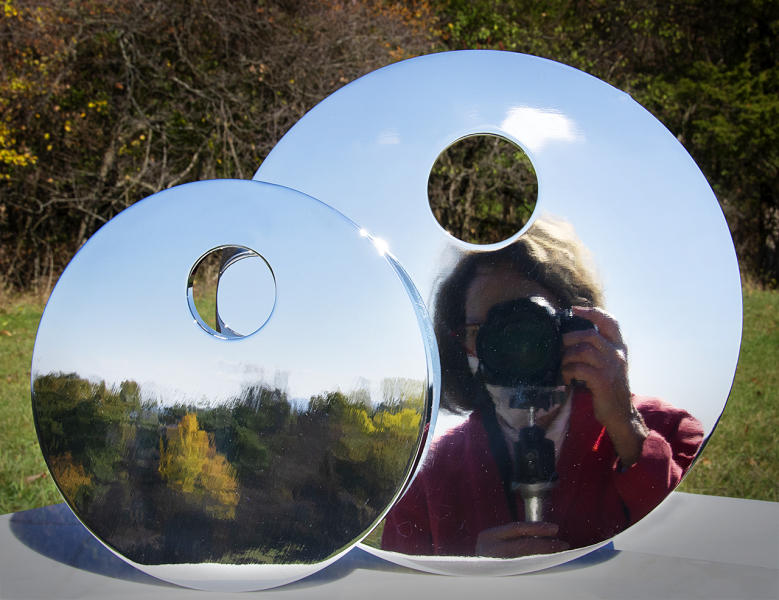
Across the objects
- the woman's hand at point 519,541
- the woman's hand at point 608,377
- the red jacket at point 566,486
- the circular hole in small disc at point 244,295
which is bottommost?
the woman's hand at point 519,541

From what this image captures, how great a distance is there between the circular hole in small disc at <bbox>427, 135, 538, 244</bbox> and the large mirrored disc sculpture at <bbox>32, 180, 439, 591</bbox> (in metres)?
6.44

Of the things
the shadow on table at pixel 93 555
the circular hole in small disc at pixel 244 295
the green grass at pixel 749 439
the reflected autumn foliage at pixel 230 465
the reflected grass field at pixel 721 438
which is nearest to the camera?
the reflected autumn foliage at pixel 230 465

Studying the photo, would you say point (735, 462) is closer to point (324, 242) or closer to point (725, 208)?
point (324, 242)

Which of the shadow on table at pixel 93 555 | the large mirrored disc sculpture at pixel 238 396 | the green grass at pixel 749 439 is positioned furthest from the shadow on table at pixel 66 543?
the green grass at pixel 749 439

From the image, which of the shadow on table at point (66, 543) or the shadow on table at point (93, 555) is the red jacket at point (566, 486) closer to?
the shadow on table at point (93, 555)

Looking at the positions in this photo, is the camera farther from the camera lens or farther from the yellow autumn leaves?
the yellow autumn leaves

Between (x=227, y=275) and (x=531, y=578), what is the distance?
1070 millimetres

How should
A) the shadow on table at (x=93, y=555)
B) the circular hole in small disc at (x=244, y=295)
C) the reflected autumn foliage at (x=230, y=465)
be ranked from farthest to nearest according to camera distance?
1. the circular hole in small disc at (x=244, y=295)
2. the shadow on table at (x=93, y=555)
3. the reflected autumn foliage at (x=230, y=465)

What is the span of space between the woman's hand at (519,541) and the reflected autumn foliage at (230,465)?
36 centimetres

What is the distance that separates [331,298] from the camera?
161cm

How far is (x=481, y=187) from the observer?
8234 mm

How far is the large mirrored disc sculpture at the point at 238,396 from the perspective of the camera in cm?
159

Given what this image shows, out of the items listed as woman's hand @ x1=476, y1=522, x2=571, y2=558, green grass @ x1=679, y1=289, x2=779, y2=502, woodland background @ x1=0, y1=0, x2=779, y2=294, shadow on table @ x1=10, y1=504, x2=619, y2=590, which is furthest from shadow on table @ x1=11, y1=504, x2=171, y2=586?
woodland background @ x1=0, y1=0, x2=779, y2=294

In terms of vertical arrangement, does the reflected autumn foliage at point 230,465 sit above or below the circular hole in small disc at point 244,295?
below
